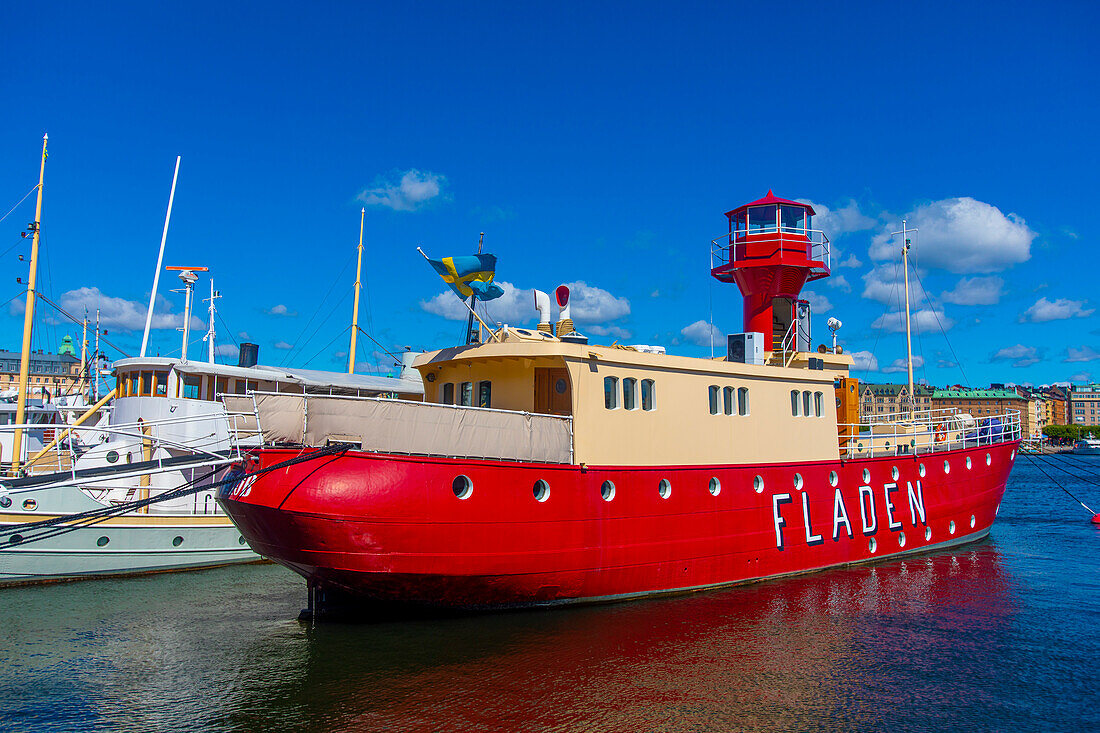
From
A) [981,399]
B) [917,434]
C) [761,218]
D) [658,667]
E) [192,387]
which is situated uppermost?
[761,218]

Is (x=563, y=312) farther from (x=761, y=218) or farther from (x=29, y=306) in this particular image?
(x=29, y=306)

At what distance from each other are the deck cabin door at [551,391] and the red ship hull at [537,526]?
211 cm

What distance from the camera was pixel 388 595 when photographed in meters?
14.5

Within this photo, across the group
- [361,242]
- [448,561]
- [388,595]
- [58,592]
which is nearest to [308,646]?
[388,595]

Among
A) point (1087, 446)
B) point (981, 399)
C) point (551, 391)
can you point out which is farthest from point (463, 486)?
point (1087, 446)

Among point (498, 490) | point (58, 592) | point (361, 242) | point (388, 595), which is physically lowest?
point (58, 592)

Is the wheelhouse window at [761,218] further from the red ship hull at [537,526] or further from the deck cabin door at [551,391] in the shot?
the deck cabin door at [551,391]

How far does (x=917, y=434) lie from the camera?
947 inches

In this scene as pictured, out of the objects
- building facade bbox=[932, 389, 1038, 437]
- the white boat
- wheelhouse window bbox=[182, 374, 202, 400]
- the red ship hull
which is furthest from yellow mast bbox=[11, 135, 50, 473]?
the white boat

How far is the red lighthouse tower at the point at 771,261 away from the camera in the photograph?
25.5 meters

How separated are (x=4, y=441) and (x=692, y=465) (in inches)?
1057

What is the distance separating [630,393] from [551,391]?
6.07 feet

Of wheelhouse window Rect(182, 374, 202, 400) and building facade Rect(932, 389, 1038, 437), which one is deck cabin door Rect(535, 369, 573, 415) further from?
building facade Rect(932, 389, 1038, 437)

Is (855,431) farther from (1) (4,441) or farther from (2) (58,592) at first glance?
(1) (4,441)
